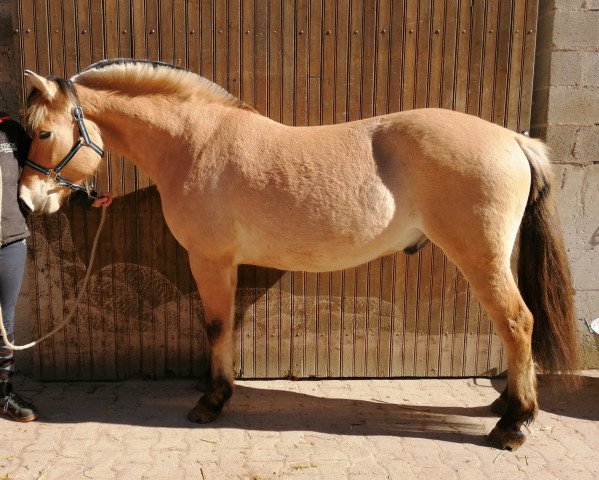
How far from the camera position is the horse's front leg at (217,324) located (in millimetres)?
3230

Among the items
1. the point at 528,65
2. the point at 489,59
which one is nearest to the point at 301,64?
the point at 489,59

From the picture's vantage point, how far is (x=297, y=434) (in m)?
3.18

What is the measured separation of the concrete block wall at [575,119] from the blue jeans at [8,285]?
3.78 m

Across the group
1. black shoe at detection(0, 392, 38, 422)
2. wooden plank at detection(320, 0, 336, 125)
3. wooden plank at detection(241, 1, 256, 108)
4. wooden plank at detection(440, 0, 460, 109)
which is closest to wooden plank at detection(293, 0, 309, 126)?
wooden plank at detection(320, 0, 336, 125)

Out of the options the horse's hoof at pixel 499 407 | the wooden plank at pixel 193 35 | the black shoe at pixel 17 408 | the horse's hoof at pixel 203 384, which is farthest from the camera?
the horse's hoof at pixel 203 384

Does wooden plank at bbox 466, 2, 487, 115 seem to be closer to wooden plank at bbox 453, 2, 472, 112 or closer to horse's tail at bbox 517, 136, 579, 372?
wooden plank at bbox 453, 2, 472, 112

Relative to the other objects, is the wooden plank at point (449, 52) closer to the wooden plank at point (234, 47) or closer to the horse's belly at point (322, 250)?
the horse's belly at point (322, 250)

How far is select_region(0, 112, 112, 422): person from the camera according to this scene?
3074 millimetres

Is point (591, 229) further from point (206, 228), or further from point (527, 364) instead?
point (206, 228)

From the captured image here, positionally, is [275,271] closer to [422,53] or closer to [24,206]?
[24,206]

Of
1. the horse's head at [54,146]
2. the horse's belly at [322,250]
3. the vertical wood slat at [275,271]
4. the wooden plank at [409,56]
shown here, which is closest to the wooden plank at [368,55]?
the vertical wood slat at [275,271]

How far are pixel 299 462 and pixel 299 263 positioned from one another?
1160 mm

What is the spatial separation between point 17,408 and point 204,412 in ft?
3.93

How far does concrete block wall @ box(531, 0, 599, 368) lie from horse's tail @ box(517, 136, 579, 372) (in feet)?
2.90
